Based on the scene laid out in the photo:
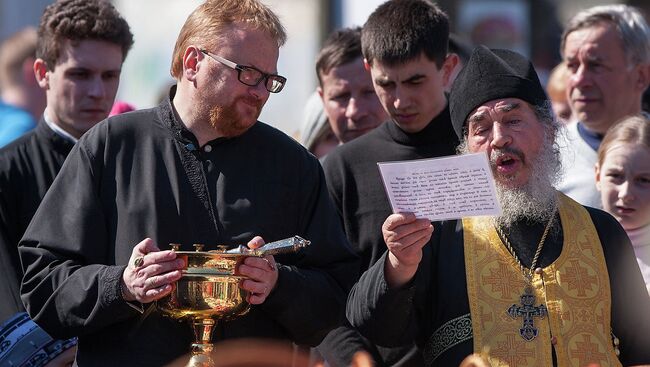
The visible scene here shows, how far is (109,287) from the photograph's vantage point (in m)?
4.39

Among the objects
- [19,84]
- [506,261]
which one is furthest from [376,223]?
[19,84]

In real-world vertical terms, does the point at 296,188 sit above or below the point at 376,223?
above

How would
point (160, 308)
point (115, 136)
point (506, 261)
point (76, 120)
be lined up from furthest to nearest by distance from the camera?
point (76, 120) < point (506, 261) < point (115, 136) < point (160, 308)

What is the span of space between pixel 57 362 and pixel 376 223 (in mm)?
1428

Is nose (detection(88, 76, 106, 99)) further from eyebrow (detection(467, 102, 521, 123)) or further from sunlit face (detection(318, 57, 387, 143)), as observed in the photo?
eyebrow (detection(467, 102, 521, 123))

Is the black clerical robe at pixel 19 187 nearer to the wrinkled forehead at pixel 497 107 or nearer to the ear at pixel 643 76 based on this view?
the wrinkled forehead at pixel 497 107

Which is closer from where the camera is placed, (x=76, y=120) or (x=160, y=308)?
(x=160, y=308)

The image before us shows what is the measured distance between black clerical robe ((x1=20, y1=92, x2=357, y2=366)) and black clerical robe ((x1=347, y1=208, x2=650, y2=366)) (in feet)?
0.55

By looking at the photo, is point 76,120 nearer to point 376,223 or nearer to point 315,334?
point 376,223

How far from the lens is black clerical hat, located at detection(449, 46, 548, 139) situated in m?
5.25

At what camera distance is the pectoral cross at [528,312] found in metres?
4.91

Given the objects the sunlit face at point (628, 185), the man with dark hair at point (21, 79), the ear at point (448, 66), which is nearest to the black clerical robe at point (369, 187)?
the ear at point (448, 66)

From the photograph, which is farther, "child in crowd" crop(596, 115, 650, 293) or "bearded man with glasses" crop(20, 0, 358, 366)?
"child in crowd" crop(596, 115, 650, 293)

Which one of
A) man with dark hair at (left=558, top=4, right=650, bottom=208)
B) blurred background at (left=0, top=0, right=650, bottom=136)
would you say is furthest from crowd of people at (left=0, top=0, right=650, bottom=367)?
blurred background at (left=0, top=0, right=650, bottom=136)
